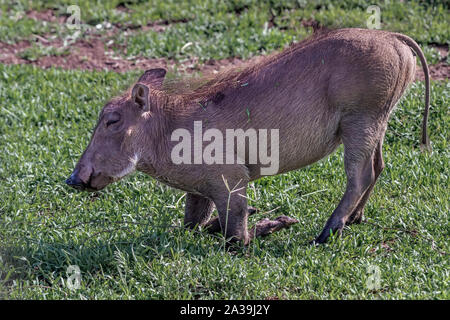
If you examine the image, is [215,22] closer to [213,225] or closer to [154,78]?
[154,78]

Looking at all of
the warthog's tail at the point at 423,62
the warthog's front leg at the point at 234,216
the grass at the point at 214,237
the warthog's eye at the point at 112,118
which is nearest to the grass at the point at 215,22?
the grass at the point at 214,237

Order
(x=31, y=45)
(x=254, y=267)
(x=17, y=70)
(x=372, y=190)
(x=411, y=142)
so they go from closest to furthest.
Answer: (x=254, y=267) → (x=372, y=190) → (x=411, y=142) → (x=17, y=70) → (x=31, y=45)

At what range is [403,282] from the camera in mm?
4184

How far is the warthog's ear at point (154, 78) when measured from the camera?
197 inches

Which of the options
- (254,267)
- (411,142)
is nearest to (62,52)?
(411,142)

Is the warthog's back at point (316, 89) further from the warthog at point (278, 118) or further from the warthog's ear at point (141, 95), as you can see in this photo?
the warthog's ear at point (141, 95)

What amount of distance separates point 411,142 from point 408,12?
2.55 meters

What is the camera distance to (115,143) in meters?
4.70

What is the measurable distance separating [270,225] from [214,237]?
1.25 feet

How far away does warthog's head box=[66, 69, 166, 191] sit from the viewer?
4.65 meters

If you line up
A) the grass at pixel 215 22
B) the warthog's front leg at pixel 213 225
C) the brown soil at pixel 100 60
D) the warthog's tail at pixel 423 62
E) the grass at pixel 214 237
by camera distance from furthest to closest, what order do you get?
the grass at pixel 215 22
the brown soil at pixel 100 60
the warthog's front leg at pixel 213 225
the warthog's tail at pixel 423 62
the grass at pixel 214 237

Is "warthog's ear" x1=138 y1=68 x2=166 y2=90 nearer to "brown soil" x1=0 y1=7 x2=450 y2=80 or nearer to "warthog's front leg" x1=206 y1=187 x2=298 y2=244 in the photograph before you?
"warthog's front leg" x1=206 y1=187 x2=298 y2=244

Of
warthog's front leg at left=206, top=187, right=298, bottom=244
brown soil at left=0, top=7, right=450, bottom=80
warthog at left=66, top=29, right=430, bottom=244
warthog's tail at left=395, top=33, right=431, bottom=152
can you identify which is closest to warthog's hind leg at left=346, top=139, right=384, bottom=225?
warthog at left=66, top=29, right=430, bottom=244
